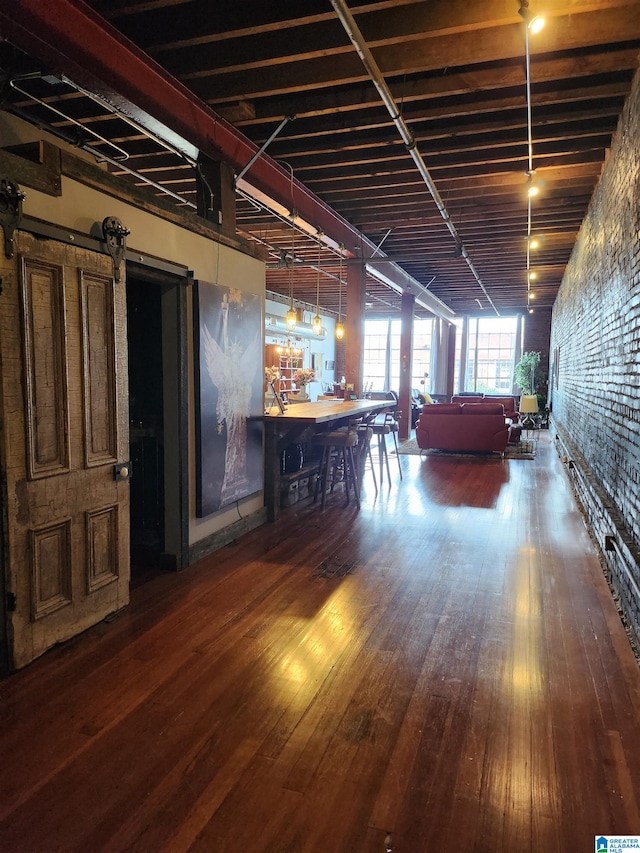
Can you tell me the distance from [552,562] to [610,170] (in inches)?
136

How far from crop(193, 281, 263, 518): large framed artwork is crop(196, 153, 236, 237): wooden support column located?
597 mm

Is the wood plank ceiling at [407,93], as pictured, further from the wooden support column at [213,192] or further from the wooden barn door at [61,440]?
the wooden barn door at [61,440]

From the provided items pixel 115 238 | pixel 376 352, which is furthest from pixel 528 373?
pixel 115 238

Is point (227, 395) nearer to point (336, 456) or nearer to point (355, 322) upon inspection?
point (336, 456)

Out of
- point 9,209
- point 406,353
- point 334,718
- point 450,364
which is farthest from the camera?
point 450,364

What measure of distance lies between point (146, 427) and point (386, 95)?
2899 mm

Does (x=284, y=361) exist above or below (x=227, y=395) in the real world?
above

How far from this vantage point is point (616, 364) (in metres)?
3.88

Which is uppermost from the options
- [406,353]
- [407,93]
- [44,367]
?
[407,93]

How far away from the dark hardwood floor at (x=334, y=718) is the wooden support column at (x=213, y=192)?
2.75 metres

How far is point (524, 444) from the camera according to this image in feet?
35.4

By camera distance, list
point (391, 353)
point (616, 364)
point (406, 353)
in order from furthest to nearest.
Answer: point (391, 353)
point (406, 353)
point (616, 364)

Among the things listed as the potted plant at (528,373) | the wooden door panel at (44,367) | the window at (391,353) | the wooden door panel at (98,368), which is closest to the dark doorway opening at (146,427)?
the wooden door panel at (98,368)

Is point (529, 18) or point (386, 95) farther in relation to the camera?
point (386, 95)
